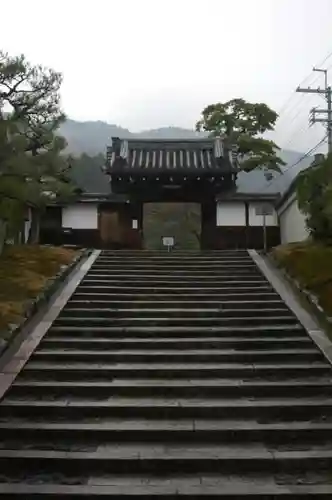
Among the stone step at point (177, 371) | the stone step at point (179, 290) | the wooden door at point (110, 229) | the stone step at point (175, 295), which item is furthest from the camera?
the wooden door at point (110, 229)

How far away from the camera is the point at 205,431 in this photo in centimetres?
542

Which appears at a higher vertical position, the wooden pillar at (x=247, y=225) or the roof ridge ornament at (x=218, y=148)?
the roof ridge ornament at (x=218, y=148)

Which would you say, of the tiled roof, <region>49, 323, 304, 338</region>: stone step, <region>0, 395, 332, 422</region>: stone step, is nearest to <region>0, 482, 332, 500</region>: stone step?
<region>0, 395, 332, 422</region>: stone step

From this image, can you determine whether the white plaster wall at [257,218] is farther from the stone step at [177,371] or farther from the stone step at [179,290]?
the stone step at [177,371]

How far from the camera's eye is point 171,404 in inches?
234

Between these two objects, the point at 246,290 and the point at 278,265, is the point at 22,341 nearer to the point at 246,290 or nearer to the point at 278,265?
the point at 246,290

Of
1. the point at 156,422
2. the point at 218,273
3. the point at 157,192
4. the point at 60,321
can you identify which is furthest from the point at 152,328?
the point at 157,192

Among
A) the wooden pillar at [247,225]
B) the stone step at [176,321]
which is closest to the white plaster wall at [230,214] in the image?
the wooden pillar at [247,225]

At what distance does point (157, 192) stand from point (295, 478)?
15089mm

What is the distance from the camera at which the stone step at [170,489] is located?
446cm

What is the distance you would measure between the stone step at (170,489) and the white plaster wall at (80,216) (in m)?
15.8

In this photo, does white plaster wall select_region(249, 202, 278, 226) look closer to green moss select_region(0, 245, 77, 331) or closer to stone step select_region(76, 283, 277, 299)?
green moss select_region(0, 245, 77, 331)

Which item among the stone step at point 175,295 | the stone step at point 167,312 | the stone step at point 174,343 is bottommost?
the stone step at point 174,343

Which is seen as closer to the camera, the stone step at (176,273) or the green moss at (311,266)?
the green moss at (311,266)
